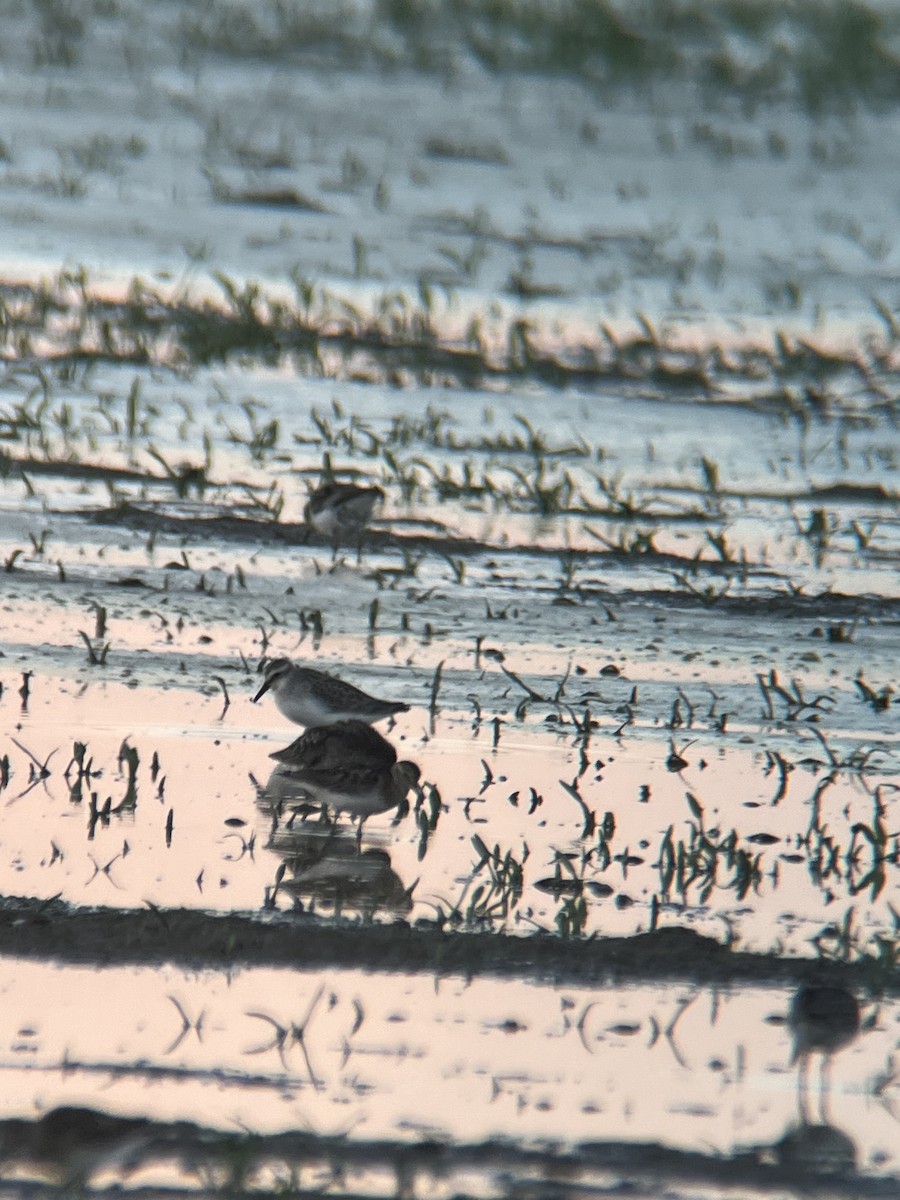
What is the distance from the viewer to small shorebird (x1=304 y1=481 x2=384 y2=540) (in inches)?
386

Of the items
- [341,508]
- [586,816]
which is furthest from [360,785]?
[341,508]

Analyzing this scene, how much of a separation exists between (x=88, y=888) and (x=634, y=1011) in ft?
4.87

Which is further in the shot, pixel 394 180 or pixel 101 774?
pixel 394 180

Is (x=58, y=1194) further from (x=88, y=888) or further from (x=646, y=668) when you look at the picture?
(x=646, y=668)

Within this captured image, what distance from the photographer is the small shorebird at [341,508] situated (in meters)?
9.80

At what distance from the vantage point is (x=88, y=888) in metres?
5.76

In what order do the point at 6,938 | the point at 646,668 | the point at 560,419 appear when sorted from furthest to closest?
1. the point at 560,419
2. the point at 646,668
3. the point at 6,938

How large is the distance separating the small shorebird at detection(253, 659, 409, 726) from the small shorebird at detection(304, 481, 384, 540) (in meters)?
2.36

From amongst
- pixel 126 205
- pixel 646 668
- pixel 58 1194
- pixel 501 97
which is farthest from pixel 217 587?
pixel 501 97

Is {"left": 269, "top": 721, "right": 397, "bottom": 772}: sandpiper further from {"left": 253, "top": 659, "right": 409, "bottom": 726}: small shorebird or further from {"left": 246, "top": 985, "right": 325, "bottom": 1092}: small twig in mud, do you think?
{"left": 246, "top": 985, "right": 325, "bottom": 1092}: small twig in mud

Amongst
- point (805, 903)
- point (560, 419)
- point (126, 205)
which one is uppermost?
point (126, 205)

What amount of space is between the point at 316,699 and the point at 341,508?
2682mm

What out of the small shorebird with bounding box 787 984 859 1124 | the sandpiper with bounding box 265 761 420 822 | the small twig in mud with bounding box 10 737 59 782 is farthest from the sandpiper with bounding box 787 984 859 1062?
the small twig in mud with bounding box 10 737 59 782

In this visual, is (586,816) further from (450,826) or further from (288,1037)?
(288,1037)
